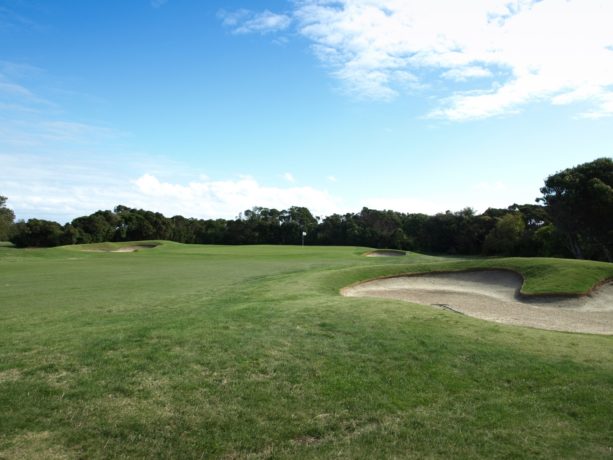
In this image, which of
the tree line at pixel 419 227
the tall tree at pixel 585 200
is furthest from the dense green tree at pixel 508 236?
the tall tree at pixel 585 200

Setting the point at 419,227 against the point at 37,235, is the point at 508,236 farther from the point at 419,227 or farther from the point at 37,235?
the point at 37,235

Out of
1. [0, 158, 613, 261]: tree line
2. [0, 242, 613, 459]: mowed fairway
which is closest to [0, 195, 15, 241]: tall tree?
[0, 158, 613, 261]: tree line

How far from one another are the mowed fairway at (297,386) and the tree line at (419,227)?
39163mm

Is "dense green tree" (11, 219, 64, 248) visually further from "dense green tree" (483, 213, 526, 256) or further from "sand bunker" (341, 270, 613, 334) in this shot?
"sand bunker" (341, 270, 613, 334)

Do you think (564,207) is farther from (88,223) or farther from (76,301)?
(88,223)

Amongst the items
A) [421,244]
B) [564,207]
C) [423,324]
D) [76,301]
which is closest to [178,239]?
[421,244]

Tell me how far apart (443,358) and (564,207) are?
42.7 meters

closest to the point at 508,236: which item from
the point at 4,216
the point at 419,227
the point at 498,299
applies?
the point at 419,227

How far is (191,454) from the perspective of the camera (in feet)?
15.3

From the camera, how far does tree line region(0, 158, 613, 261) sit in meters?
42.6

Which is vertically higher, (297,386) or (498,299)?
(297,386)

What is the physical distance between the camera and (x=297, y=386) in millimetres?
6398

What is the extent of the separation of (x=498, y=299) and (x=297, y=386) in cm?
1406

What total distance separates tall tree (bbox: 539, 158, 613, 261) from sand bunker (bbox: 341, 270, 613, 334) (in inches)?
1030
